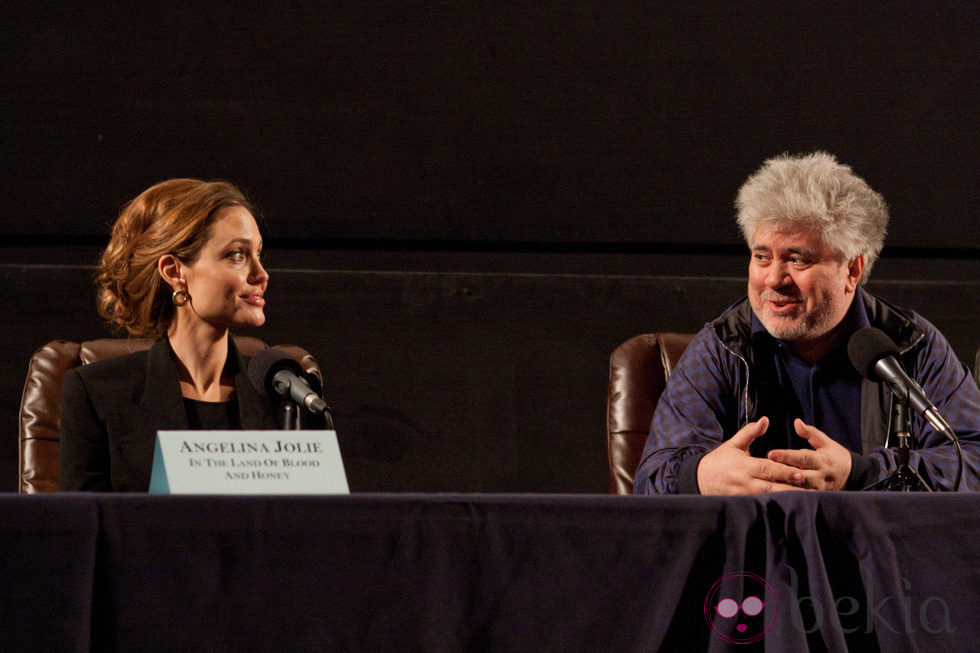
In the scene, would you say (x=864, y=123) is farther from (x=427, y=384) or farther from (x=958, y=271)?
(x=427, y=384)

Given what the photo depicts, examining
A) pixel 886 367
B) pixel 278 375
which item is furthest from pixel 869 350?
pixel 278 375

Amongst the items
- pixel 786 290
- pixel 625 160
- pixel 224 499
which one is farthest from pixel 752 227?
pixel 224 499

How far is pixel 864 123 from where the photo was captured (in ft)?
9.51

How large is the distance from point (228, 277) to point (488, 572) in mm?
1143

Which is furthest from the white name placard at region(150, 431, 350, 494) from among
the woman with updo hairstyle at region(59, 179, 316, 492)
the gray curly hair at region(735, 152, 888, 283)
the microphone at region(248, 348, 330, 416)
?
the gray curly hair at region(735, 152, 888, 283)

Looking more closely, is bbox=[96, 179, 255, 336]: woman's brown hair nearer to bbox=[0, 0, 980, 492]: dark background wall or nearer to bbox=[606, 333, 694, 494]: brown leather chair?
bbox=[0, 0, 980, 492]: dark background wall

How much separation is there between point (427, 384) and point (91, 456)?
39.7 inches

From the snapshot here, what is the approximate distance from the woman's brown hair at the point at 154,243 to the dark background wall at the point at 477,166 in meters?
0.55

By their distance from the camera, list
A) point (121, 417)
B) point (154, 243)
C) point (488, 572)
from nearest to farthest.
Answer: point (488, 572)
point (121, 417)
point (154, 243)

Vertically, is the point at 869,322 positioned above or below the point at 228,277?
below

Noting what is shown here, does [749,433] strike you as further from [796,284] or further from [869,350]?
[796,284]

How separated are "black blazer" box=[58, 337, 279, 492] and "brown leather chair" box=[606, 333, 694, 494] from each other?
79cm

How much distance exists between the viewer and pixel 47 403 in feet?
7.25

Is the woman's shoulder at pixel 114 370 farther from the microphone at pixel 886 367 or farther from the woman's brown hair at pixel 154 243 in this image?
the microphone at pixel 886 367
